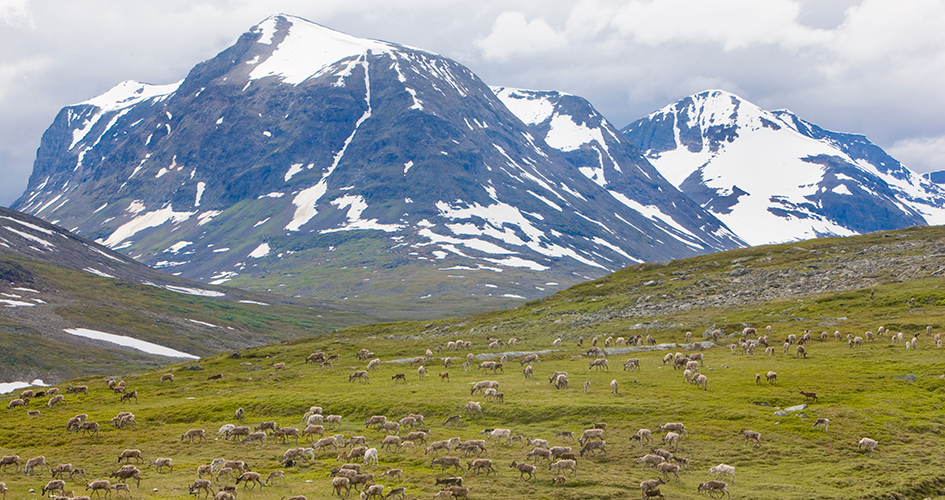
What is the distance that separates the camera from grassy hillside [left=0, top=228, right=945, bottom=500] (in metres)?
30.0

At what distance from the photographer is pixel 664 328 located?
72750 mm

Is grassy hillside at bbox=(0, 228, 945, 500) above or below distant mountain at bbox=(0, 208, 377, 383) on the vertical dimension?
above

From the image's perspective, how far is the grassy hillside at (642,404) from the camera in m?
30.0

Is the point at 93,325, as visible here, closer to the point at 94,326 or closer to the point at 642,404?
the point at 94,326

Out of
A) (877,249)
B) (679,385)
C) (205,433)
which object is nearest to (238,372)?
(205,433)

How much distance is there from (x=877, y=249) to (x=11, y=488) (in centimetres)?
10771

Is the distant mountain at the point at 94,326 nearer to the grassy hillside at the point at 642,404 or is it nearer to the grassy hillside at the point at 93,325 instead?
the grassy hillside at the point at 93,325

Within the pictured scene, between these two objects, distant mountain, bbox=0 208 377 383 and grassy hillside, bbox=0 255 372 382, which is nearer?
grassy hillside, bbox=0 255 372 382

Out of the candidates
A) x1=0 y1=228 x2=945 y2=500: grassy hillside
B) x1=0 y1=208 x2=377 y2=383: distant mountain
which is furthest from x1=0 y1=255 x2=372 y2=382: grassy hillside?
x1=0 y1=228 x2=945 y2=500: grassy hillside

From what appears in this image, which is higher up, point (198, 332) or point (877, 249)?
point (877, 249)

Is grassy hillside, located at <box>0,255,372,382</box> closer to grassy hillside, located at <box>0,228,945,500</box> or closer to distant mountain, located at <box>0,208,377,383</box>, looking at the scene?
distant mountain, located at <box>0,208,377,383</box>

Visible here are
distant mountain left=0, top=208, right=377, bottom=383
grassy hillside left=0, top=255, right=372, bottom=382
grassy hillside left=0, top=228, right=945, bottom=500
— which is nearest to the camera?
grassy hillside left=0, top=228, right=945, bottom=500

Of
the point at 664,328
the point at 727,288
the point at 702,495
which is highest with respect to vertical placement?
the point at 727,288

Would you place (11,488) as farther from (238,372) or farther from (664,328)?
(664,328)
